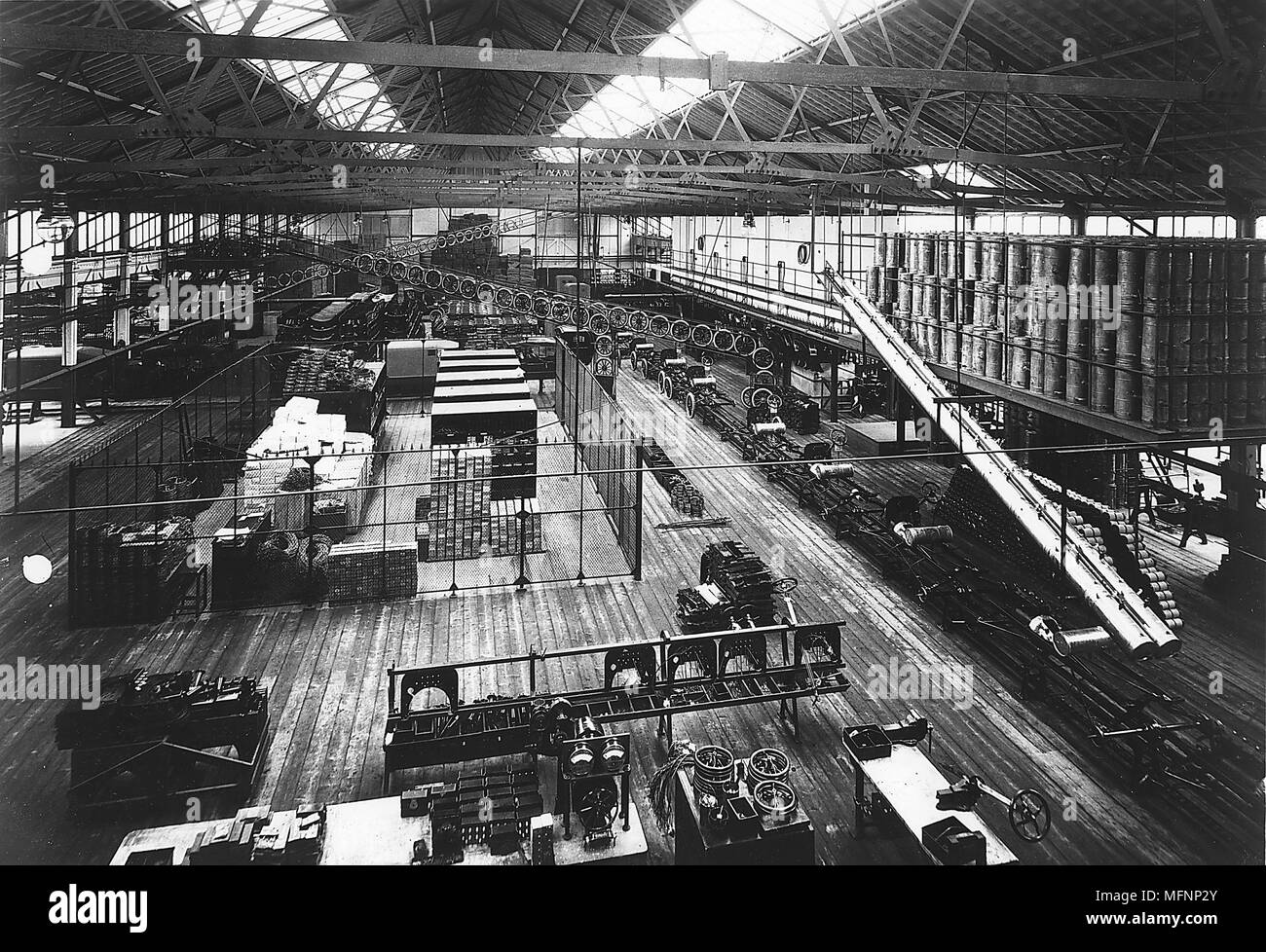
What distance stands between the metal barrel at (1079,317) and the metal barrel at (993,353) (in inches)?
64.3

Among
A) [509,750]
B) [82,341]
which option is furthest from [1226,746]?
[82,341]

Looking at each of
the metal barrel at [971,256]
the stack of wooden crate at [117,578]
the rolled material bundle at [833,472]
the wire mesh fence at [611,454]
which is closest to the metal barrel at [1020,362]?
the metal barrel at [971,256]

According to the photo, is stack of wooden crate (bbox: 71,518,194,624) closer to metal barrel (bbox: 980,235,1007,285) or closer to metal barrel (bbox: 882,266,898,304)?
metal barrel (bbox: 980,235,1007,285)

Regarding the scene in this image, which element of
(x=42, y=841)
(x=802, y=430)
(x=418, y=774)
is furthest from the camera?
(x=802, y=430)

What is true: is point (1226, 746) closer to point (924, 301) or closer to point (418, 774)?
point (418, 774)

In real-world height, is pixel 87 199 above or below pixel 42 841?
above

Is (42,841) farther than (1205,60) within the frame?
No

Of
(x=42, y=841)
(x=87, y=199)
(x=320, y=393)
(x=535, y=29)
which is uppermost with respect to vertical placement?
(x=535, y=29)

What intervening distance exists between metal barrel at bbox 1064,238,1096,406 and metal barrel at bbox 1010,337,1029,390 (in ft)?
Answer: 2.82

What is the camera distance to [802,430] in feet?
71.1

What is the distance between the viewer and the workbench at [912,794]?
6.14 m

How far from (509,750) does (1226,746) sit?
21.9ft

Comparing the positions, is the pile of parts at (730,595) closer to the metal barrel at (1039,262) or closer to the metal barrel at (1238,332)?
the metal barrel at (1039,262)

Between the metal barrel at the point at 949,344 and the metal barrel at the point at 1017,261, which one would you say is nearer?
the metal barrel at the point at 1017,261
